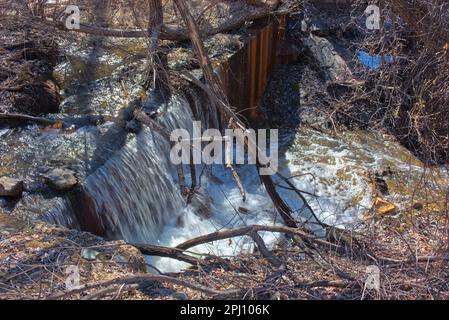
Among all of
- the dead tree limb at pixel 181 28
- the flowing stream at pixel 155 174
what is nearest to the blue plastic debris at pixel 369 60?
the flowing stream at pixel 155 174

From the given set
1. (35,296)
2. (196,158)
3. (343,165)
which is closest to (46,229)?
(35,296)

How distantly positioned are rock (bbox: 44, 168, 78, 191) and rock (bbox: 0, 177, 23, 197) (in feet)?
0.74

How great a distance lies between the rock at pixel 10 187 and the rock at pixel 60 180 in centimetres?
23

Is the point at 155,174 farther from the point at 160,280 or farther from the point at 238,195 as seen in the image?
the point at 160,280

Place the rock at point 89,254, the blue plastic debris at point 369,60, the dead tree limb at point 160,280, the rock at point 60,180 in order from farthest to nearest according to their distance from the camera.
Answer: the blue plastic debris at point 369,60 → the rock at point 60,180 → the rock at point 89,254 → the dead tree limb at point 160,280

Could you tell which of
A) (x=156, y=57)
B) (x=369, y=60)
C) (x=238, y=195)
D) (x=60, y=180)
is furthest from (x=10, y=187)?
(x=369, y=60)

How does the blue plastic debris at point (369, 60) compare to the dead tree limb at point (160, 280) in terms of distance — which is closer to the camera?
the dead tree limb at point (160, 280)

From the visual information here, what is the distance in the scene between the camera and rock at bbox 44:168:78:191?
4594mm

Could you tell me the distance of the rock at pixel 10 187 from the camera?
4.42 meters

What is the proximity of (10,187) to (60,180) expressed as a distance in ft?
1.27

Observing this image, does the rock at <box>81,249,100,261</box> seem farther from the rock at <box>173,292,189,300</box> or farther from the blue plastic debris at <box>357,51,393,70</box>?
the blue plastic debris at <box>357,51,393,70</box>

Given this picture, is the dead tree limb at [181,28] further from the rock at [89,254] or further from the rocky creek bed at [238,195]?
the rock at [89,254]

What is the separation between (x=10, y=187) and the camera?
14.5 ft

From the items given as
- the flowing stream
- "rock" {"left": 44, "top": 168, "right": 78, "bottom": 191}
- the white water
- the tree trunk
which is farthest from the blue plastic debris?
"rock" {"left": 44, "top": 168, "right": 78, "bottom": 191}
